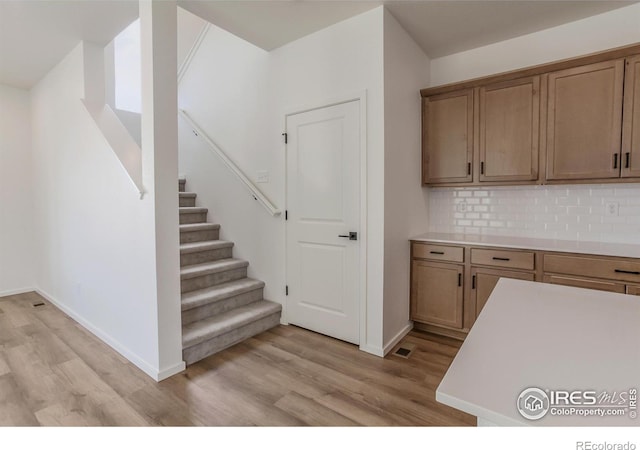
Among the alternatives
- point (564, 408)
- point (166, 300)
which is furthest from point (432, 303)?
point (564, 408)

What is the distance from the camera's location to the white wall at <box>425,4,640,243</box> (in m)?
2.64

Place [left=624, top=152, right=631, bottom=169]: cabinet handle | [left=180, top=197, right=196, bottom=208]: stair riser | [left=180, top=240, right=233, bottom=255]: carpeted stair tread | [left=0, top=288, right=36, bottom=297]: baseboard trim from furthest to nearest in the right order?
[left=0, top=288, right=36, bottom=297]: baseboard trim < [left=180, top=197, right=196, bottom=208]: stair riser < [left=180, top=240, right=233, bottom=255]: carpeted stair tread < [left=624, top=152, right=631, bottom=169]: cabinet handle

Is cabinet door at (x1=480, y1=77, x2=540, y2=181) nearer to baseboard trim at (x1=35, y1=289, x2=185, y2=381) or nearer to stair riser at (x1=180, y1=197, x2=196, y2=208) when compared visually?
baseboard trim at (x1=35, y1=289, x2=185, y2=381)

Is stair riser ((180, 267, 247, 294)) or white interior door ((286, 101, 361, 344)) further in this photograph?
stair riser ((180, 267, 247, 294))

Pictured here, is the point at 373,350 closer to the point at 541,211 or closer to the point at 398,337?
the point at 398,337

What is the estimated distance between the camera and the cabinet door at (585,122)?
2434 mm

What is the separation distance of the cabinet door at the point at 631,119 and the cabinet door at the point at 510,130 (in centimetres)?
54

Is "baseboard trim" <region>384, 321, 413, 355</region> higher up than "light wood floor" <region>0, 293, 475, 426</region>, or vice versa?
"baseboard trim" <region>384, 321, 413, 355</region>

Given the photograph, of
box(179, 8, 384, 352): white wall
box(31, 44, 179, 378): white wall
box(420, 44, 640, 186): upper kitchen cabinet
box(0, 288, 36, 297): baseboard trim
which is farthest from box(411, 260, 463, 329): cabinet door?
box(0, 288, 36, 297): baseboard trim

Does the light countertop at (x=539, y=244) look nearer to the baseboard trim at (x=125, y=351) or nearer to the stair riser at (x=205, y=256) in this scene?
the stair riser at (x=205, y=256)

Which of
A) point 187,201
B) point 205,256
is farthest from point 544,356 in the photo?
point 187,201

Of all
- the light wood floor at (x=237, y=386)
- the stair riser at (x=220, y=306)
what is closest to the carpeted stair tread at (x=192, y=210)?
the stair riser at (x=220, y=306)

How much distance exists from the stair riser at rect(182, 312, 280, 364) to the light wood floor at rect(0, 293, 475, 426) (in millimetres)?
67
